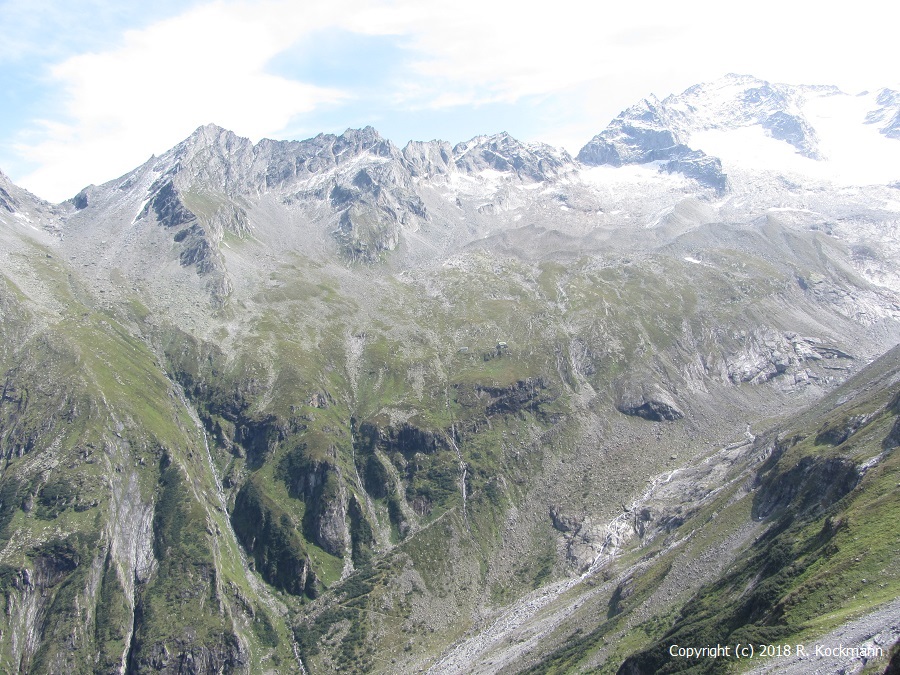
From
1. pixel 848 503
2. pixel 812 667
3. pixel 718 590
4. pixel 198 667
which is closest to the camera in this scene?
pixel 812 667

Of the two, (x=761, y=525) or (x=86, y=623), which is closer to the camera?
(x=761, y=525)

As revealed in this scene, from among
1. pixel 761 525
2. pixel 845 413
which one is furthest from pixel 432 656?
pixel 845 413

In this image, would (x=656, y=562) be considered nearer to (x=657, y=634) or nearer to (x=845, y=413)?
(x=657, y=634)

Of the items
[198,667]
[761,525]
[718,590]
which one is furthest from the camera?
[198,667]

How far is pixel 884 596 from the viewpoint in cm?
7000

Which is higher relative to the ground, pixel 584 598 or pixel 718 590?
pixel 718 590

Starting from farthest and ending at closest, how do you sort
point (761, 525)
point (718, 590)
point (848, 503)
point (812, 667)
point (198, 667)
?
point (198, 667) → point (761, 525) → point (718, 590) → point (848, 503) → point (812, 667)

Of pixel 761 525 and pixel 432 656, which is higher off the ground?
pixel 761 525

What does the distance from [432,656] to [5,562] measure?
14164 cm

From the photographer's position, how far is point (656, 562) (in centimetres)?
16450

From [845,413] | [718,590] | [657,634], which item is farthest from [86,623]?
[845,413]

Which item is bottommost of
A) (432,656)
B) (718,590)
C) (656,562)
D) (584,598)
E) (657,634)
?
(432,656)

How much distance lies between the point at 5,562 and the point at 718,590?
213 m

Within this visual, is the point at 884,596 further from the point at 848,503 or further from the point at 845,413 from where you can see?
the point at 845,413
